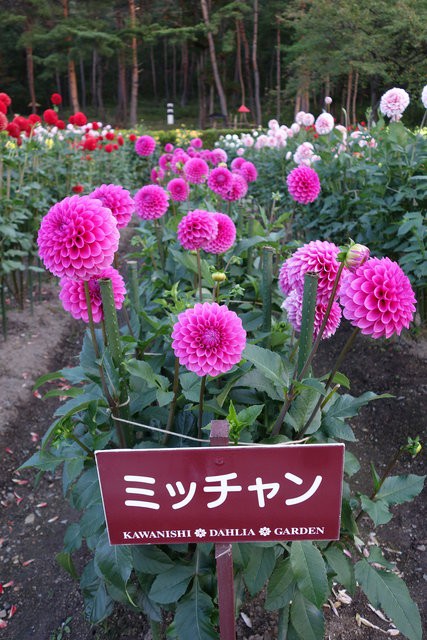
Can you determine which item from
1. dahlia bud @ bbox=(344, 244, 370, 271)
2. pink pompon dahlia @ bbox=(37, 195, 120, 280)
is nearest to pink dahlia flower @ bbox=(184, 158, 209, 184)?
pink pompon dahlia @ bbox=(37, 195, 120, 280)

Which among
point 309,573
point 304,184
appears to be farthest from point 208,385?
point 304,184

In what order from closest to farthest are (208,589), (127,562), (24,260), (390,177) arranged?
(127,562), (208,589), (390,177), (24,260)

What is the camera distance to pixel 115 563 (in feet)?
4.00

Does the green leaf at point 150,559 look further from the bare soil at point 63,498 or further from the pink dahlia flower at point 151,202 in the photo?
the pink dahlia flower at point 151,202

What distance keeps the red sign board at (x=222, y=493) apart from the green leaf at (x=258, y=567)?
34 cm

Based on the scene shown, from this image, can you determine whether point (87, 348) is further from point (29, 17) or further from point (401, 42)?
point (29, 17)

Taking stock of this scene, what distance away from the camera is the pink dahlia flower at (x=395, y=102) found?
3.52m

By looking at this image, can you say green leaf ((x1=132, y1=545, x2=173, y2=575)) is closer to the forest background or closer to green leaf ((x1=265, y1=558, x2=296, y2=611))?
green leaf ((x1=265, y1=558, x2=296, y2=611))

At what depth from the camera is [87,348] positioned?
1.41 meters

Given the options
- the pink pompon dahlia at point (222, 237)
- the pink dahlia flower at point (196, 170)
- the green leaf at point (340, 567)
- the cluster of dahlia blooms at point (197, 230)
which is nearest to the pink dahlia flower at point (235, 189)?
the pink dahlia flower at point (196, 170)

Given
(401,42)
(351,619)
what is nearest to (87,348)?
(351,619)

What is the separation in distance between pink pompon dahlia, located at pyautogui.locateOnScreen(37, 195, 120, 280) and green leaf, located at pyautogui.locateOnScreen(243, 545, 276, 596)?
80cm

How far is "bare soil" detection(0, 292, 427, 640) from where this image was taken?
1777 mm

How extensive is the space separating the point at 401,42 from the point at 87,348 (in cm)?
1261
